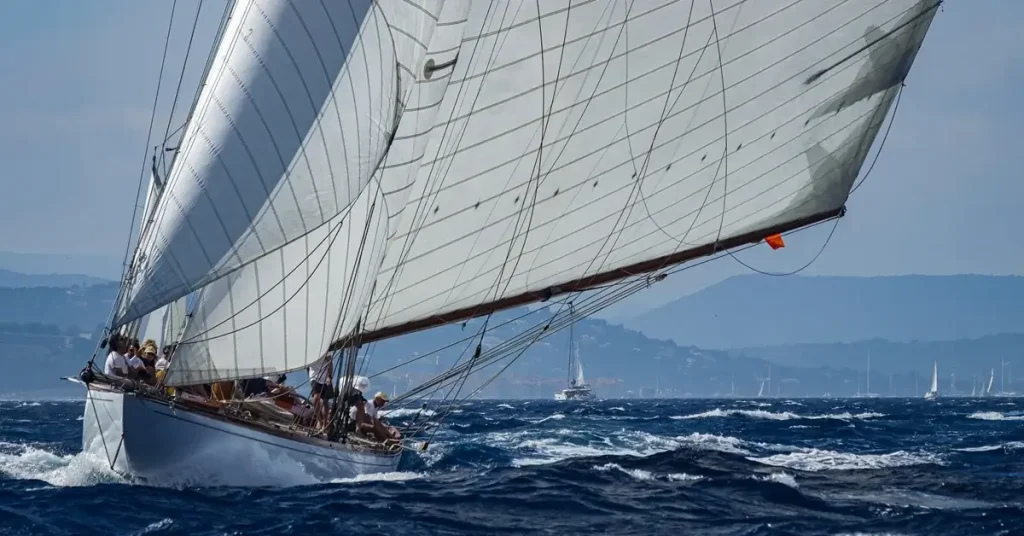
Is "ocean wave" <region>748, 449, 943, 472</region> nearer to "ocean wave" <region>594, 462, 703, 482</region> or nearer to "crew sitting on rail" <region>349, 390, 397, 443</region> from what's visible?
"ocean wave" <region>594, 462, 703, 482</region>

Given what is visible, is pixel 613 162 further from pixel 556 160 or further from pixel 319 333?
pixel 319 333

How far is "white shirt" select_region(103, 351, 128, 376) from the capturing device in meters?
17.0

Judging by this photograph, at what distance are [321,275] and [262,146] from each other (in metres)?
2.34

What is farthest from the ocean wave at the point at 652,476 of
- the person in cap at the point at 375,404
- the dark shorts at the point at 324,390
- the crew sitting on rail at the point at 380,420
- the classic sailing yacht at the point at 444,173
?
the dark shorts at the point at 324,390

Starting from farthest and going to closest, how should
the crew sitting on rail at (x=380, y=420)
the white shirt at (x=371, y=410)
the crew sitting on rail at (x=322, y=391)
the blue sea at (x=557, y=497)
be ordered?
the white shirt at (x=371, y=410), the crew sitting on rail at (x=380, y=420), the crew sitting on rail at (x=322, y=391), the blue sea at (x=557, y=497)

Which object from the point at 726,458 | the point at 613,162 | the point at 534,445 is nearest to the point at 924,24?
the point at 613,162

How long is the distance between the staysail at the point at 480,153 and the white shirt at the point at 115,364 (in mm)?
838

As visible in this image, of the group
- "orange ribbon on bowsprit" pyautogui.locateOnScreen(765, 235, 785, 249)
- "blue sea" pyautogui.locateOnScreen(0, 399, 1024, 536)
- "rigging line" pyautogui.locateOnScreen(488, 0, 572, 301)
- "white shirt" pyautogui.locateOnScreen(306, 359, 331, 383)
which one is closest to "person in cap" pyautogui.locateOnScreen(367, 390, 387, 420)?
"blue sea" pyautogui.locateOnScreen(0, 399, 1024, 536)

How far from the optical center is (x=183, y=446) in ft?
54.1

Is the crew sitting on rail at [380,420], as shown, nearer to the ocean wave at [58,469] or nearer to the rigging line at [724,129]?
the ocean wave at [58,469]

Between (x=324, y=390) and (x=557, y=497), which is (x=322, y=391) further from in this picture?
(x=557, y=497)

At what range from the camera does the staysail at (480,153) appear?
15328 millimetres

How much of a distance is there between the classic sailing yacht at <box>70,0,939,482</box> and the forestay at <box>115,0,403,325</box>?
0.09ft

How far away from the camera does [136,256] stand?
52.4ft
